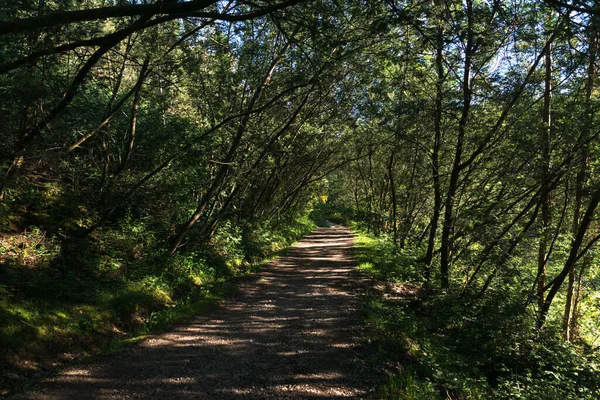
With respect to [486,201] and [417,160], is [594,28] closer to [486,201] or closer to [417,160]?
[486,201]

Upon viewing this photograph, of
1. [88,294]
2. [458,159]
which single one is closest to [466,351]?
[458,159]

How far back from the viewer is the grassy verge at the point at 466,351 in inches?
185

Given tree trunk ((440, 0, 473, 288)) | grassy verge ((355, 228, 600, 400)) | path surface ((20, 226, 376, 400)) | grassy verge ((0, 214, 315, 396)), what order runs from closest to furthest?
path surface ((20, 226, 376, 400)), grassy verge ((0, 214, 315, 396)), grassy verge ((355, 228, 600, 400)), tree trunk ((440, 0, 473, 288))

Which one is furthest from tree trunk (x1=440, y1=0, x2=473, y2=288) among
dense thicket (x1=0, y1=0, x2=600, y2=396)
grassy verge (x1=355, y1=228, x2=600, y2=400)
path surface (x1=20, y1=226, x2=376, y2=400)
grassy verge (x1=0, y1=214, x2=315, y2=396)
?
grassy verge (x1=0, y1=214, x2=315, y2=396)

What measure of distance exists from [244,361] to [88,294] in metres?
3.02

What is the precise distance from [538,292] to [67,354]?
31.0ft

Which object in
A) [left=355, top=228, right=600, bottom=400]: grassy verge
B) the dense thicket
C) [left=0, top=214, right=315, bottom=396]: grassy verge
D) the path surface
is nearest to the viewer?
the path surface

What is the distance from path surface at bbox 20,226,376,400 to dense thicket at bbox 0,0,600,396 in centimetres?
111

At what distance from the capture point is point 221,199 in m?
12.0

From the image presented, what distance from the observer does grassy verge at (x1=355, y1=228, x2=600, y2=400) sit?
4.71 m

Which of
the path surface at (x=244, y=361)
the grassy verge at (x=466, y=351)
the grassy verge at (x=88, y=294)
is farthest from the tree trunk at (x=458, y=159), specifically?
the grassy verge at (x=88, y=294)

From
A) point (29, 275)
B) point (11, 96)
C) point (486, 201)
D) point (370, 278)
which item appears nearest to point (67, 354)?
point (29, 275)

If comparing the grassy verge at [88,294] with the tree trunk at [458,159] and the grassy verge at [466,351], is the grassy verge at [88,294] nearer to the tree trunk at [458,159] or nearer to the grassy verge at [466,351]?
the grassy verge at [466,351]

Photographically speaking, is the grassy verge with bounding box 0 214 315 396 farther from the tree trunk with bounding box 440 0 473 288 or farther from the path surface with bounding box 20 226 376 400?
the tree trunk with bounding box 440 0 473 288
